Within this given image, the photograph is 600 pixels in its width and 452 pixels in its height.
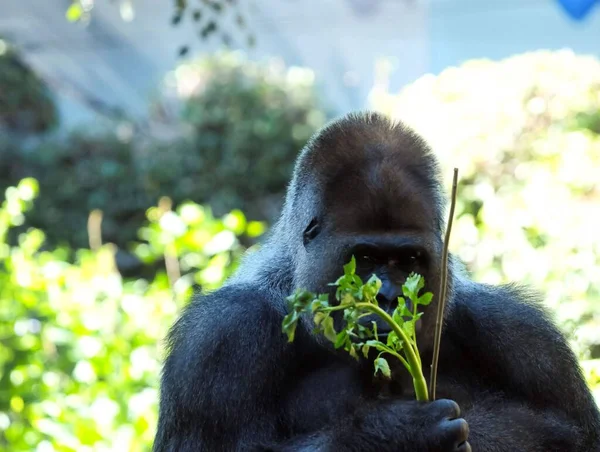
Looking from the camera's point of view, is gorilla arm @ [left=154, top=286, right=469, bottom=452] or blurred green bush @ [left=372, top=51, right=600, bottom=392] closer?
gorilla arm @ [left=154, top=286, right=469, bottom=452]

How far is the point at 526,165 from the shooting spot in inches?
259

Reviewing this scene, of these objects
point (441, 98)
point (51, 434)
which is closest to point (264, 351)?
Result: point (51, 434)

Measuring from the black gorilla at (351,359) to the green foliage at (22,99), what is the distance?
47.7 feet

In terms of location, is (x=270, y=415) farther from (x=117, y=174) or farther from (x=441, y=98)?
(x=117, y=174)

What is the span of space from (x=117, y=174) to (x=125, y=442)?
11.2 m

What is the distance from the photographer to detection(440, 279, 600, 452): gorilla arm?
2654 mm

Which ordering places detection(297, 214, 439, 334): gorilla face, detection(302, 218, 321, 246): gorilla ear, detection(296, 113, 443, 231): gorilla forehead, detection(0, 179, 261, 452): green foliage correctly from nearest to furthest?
detection(297, 214, 439, 334): gorilla face
detection(296, 113, 443, 231): gorilla forehead
detection(302, 218, 321, 246): gorilla ear
detection(0, 179, 261, 452): green foliage

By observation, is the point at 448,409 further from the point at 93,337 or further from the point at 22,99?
the point at 22,99

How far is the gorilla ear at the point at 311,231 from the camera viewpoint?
268 cm

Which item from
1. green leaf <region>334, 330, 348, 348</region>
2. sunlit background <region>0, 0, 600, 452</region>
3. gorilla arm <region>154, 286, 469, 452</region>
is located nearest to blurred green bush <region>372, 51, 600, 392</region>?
sunlit background <region>0, 0, 600, 452</region>

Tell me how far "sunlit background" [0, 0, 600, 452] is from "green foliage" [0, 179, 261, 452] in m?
0.01

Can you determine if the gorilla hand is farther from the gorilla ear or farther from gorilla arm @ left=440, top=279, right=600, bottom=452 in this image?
the gorilla ear

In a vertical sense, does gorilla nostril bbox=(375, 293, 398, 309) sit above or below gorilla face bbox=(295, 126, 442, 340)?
below

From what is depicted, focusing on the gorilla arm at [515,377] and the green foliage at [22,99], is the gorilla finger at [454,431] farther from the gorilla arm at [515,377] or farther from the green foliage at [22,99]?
the green foliage at [22,99]
